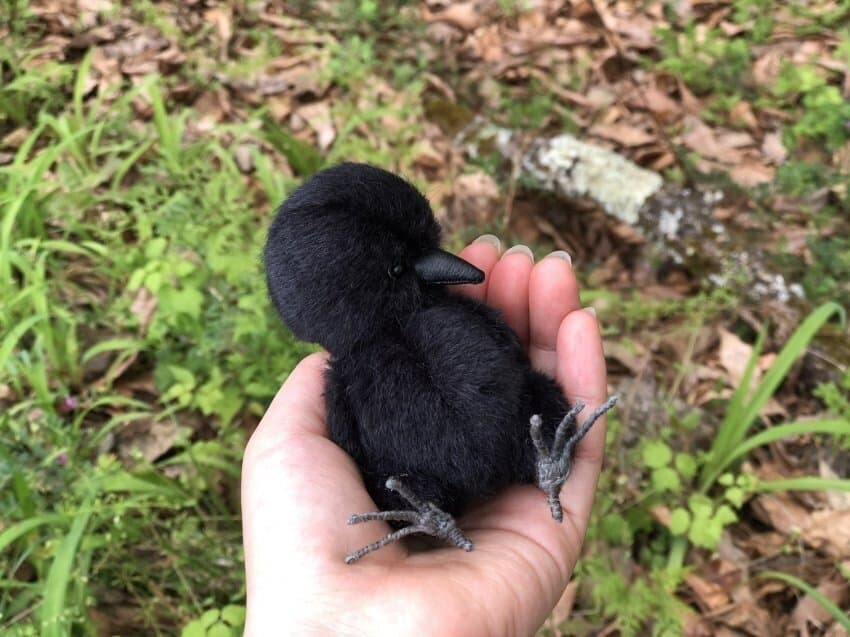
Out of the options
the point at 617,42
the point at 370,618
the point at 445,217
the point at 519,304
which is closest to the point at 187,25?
the point at 445,217

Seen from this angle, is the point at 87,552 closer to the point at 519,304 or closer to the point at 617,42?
the point at 519,304

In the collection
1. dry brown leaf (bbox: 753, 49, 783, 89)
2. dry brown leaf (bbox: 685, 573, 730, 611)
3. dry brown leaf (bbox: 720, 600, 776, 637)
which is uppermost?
dry brown leaf (bbox: 753, 49, 783, 89)

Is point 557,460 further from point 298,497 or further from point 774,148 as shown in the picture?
point 774,148

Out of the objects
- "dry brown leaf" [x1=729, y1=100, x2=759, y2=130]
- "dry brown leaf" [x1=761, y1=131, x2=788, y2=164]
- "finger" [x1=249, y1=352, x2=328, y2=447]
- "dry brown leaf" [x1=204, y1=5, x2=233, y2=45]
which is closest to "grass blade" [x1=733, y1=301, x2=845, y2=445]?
"finger" [x1=249, y1=352, x2=328, y2=447]

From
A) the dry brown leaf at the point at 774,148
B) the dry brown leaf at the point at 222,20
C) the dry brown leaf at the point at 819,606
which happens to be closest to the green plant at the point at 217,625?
the dry brown leaf at the point at 819,606

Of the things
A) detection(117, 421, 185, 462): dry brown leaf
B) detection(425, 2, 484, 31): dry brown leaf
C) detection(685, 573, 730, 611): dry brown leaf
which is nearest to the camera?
detection(685, 573, 730, 611): dry brown leaf

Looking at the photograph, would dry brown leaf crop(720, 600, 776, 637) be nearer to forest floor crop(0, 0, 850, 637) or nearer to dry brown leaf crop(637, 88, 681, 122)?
forest floor crop(0, 0, 850, 637)

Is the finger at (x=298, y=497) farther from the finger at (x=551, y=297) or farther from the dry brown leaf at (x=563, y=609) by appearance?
the dry brown leaf at (x=563, y=609)
